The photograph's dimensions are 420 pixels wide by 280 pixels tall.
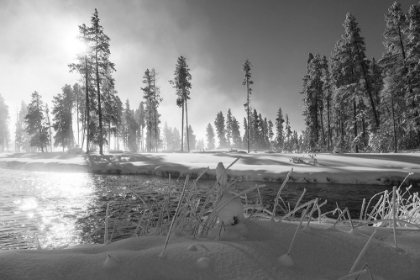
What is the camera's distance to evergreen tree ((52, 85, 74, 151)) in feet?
140

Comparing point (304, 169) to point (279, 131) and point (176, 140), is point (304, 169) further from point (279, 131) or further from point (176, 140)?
point (176, 140)

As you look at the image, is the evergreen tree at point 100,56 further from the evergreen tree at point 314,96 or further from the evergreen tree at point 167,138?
the evergreen tree at point 167,138

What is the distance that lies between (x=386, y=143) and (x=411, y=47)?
9.94 m

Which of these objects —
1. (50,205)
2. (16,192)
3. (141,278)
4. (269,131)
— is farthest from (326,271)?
(269,131)

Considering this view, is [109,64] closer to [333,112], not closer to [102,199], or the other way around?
[102,199]

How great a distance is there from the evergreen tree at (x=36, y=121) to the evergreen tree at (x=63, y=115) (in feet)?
9.11

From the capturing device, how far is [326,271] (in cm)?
100

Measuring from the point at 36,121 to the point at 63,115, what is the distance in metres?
6.10

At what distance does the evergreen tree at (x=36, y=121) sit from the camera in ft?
141

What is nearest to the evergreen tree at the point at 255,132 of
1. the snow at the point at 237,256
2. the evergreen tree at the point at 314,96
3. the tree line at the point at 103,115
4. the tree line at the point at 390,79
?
the tree line at the point at 103,115

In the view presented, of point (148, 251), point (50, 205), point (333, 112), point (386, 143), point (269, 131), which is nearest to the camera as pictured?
point (148, 251)

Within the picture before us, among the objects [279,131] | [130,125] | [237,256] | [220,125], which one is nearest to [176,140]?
[220,125]

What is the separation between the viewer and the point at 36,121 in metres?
43.6

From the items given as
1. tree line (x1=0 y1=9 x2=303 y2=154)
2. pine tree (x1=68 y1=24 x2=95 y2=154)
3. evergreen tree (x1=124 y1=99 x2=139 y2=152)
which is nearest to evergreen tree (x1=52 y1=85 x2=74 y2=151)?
tree line (x1=0 y1=9 x2=303 y2=154)
